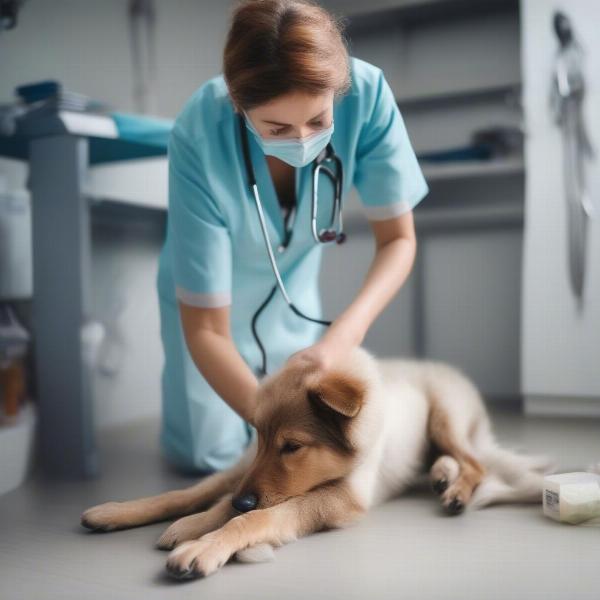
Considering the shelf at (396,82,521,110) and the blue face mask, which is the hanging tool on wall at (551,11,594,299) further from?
the blue face mask

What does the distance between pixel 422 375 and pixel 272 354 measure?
0.45 metres

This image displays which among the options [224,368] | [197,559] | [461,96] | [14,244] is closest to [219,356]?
[224,368]

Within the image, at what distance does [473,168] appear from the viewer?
3.03 metres

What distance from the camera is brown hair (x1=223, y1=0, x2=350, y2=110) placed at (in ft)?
4.18

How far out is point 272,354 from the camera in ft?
6.68

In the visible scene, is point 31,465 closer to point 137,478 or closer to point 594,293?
point 137,478

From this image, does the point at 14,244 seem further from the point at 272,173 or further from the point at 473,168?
the point at 473,168

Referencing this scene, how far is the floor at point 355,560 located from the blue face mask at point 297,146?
0.80m

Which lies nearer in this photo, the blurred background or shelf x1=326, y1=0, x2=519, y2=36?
the blurred background

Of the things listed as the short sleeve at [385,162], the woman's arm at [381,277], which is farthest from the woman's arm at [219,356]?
the short sleeve at [385,162]

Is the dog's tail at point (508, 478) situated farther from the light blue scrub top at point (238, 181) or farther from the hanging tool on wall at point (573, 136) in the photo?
the hanging tool on wall at point (573, 136)

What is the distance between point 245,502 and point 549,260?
1887 mm

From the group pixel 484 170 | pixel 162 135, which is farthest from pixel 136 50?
pixel 484 170

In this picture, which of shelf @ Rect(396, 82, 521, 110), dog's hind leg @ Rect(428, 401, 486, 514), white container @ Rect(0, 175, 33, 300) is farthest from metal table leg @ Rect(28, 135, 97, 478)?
shelf @ Rect(396, 82, 521, 110)
